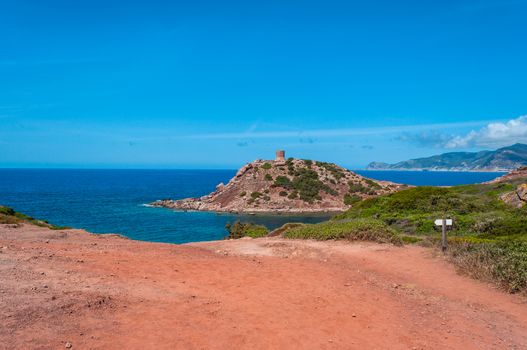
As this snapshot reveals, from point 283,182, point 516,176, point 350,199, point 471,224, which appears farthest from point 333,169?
point 471,224

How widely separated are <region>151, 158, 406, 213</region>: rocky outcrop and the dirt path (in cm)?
6729

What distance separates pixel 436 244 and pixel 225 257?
28.9ft

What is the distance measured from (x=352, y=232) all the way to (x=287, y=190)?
231 ft

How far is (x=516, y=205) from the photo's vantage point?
981 inches

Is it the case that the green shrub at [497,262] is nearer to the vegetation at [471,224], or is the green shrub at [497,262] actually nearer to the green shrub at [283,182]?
the vegetation at [471,224]

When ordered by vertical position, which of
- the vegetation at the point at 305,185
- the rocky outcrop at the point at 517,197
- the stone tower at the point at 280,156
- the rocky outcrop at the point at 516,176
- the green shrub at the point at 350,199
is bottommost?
the green shrub at the point at 350,199

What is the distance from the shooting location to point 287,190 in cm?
8956

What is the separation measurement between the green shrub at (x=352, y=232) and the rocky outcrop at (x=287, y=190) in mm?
59765

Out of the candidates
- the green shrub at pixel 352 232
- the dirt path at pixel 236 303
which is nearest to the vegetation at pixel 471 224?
the dirt path at pixel 236 303

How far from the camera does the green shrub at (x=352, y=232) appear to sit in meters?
18.5

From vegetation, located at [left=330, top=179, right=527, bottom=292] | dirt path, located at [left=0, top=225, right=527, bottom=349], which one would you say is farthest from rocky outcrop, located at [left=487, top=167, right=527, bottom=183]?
dirt path, located at [left=0, top=225, right=527, bottom=349]

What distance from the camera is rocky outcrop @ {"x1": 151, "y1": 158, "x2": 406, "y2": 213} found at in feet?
275

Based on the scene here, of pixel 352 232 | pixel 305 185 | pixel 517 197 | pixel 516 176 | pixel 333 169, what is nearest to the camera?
pixel 352 232

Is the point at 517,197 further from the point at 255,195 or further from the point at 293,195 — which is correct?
the point at 255,195
